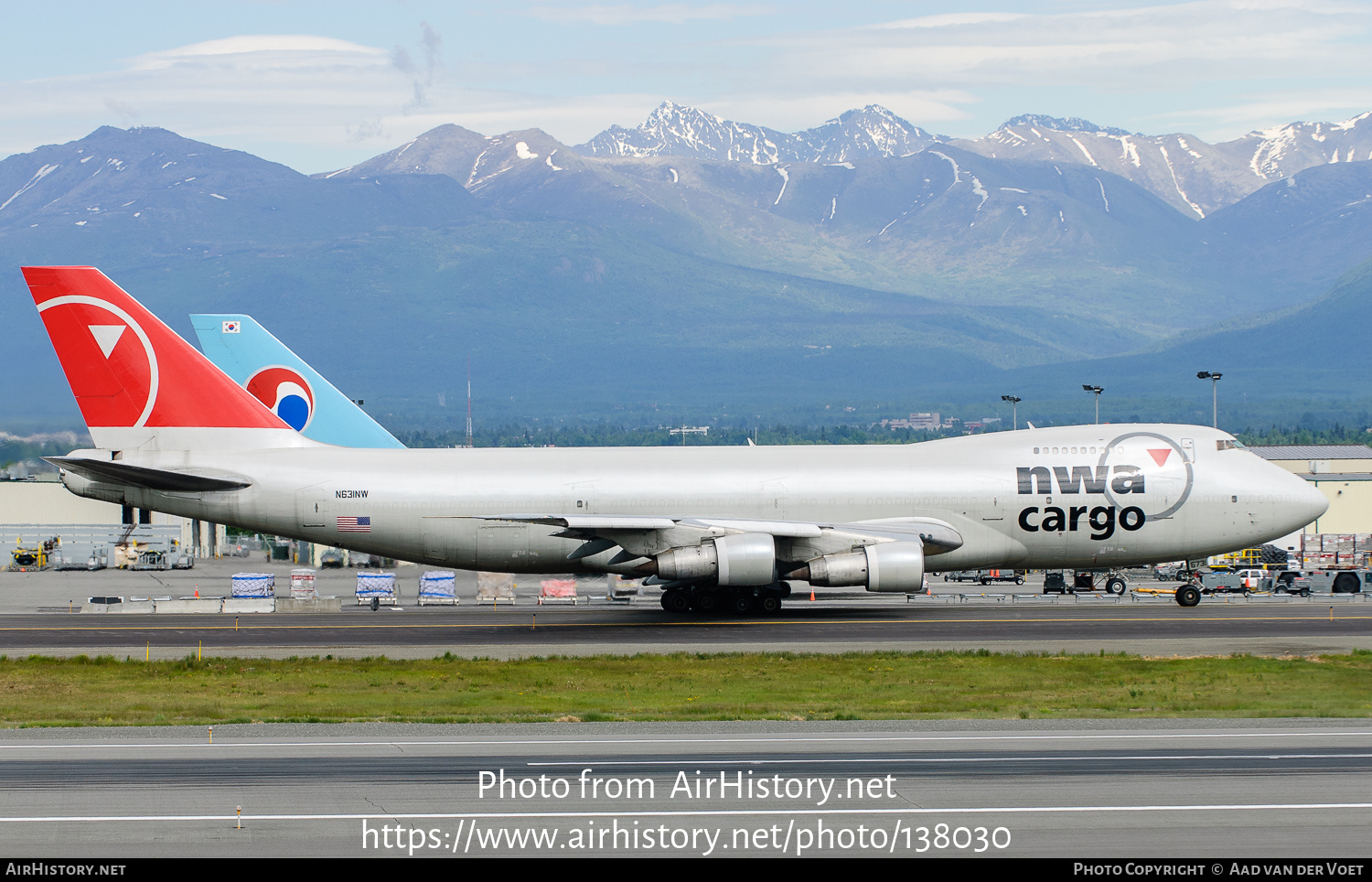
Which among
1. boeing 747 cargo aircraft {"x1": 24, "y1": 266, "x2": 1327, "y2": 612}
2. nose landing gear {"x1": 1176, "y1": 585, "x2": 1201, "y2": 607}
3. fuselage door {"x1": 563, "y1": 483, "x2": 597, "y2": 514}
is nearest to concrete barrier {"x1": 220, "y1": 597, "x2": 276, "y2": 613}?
boeing 747 cargo aircraft {"x1": 24, "y1": 266, "x2": 1327, "y2": 612}

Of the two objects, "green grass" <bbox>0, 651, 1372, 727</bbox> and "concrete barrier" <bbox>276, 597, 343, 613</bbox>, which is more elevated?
"concrete barrier" <bbox>276, 597, 343, 613</bbox>

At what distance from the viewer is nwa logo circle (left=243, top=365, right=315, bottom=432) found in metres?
59.1

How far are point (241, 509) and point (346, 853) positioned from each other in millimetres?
32839

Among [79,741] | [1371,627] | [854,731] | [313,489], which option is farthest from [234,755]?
[1371,627]

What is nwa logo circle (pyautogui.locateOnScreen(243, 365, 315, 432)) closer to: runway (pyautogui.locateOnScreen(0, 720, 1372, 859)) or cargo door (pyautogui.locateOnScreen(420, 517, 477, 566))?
cargo door (pyautogui.locateOnScreen(420, 517, 477, 566))

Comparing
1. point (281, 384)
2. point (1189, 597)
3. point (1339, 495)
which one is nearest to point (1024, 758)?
point (1189, 597)

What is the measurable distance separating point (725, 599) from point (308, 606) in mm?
16860

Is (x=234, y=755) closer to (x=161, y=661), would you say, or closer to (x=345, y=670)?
(x=345, y=670)

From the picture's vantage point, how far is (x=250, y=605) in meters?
53.2

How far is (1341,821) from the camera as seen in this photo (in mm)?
18094

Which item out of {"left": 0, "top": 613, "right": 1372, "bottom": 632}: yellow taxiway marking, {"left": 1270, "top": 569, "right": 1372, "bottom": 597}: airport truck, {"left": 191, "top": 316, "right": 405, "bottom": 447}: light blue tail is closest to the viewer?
{"left": 0, "top": 613, "right": 1372, "bottom": 632}: yellow taxiway marking

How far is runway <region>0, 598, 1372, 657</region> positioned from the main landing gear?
698 mm

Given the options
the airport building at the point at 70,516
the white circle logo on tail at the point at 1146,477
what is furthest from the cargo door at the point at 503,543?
the airport building at the point at 70,516

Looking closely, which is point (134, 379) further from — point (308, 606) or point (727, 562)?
point (727, 562)
